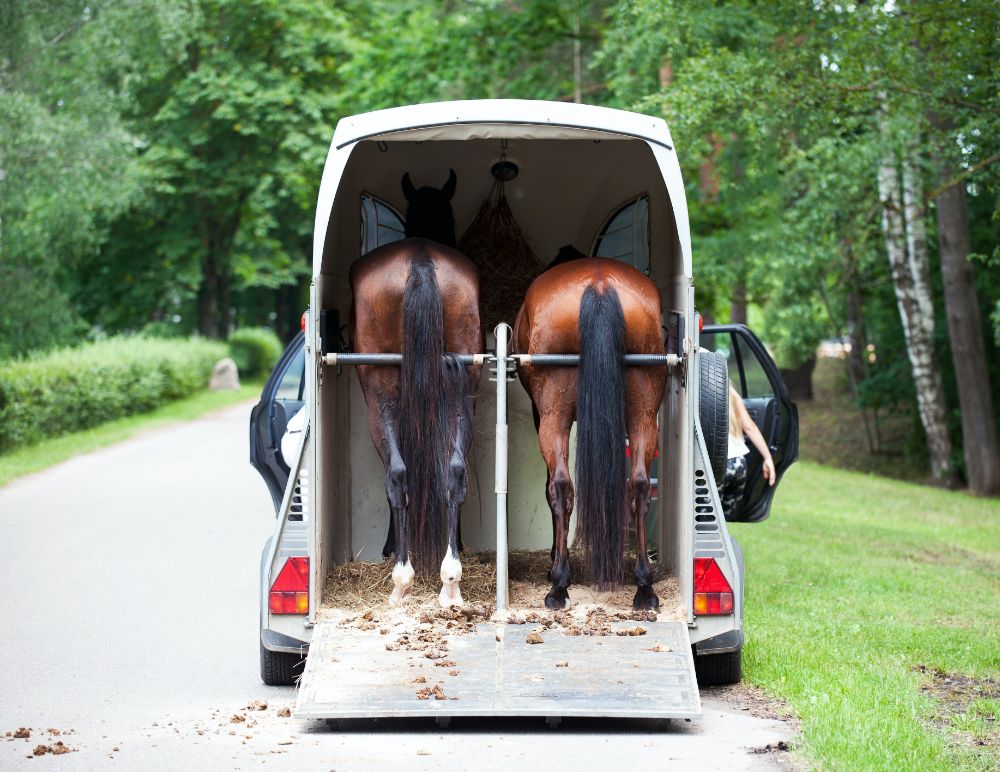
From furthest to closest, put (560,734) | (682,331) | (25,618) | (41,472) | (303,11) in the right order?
(303,11), (41,472), (25,618), (682,331), (560,734)

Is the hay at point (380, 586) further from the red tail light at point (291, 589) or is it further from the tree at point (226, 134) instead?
the tree at point (226, 134)

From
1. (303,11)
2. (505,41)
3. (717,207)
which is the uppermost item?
(303,11)

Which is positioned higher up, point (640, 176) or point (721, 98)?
point (721, 98)

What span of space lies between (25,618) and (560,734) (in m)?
4.34

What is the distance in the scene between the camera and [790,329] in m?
24.3

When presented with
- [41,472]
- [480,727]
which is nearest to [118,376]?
[41,472]

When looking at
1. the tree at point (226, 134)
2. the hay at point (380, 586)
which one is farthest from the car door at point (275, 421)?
the tree at point (226, 134)

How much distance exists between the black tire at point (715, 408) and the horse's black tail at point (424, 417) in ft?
5.83

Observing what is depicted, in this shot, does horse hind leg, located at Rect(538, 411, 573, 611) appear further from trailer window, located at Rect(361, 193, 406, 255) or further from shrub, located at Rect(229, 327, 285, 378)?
shrub, located at Rect(229, 327, 285, 378)

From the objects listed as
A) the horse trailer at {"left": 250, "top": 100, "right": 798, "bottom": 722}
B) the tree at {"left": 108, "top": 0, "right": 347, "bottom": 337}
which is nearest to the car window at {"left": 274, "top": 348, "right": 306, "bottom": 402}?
the horse trailer at {"left": 250, "top": 100, "right": 798, "bottom": 722}

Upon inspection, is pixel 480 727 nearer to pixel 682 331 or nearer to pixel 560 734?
pixel 560 734

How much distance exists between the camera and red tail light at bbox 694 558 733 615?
18.9 ft

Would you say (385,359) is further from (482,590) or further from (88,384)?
(88,384)

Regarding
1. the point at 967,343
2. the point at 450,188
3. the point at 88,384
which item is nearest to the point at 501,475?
the point at 450,188
